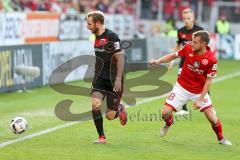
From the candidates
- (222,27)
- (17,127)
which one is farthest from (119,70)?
(222,27)

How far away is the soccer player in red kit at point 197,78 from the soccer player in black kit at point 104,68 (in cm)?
62

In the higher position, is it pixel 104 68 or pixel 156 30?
pixel 104 68

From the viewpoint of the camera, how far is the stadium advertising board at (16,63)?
63.2 feet

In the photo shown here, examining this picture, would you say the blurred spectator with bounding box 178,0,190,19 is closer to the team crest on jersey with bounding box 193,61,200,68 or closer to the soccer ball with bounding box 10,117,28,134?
the soccer ball with bounding box 10,117,28,134

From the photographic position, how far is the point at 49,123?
47.2ft

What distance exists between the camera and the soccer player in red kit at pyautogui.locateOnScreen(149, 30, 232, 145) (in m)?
11.4

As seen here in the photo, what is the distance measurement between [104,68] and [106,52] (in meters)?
0.29

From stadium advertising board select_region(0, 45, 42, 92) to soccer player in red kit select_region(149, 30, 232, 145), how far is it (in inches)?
317

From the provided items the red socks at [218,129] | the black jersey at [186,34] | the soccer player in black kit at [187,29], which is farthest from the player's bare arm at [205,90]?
the black jersey at [186,34]

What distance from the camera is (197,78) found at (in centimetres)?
1176

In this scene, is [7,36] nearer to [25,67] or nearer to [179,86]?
[25,67]

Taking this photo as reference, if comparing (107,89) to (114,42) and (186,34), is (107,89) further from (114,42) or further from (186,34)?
(186,34)

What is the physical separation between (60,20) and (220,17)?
44.2 ft

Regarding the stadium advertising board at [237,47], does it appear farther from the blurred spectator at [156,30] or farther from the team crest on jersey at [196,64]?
the team crest on jersey at [196,64]
